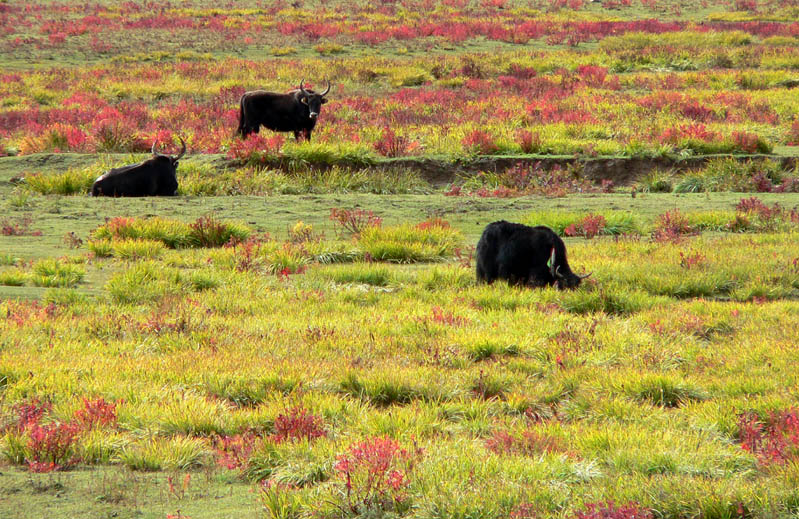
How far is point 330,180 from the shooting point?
17266mm

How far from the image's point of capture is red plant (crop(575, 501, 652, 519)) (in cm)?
407

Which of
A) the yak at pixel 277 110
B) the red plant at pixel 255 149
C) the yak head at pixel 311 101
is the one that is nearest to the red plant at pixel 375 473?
the red plant at pixel 255 149

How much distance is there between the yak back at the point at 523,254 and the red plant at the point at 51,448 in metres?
5.48

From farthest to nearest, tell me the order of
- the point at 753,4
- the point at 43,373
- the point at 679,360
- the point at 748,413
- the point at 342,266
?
the point at 753,4, the point at 342,266, the point at 679,360, the point at 43,373, the point at 748,413

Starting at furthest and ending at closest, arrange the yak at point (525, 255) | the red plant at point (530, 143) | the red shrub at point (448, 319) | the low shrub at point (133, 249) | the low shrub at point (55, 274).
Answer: the red plant at point (530, 143) → the low shrub at point (133, 249) → the low shrub at point (55, 274) → the yak at point (525, 255) → the red shrub at point (448, 319)

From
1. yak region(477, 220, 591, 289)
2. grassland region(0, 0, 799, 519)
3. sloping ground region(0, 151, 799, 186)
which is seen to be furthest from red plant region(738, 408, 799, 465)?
sloping ground region(0, 151, 799, 186)

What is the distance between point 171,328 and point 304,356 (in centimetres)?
154

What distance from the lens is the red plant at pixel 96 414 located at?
18.4 ft

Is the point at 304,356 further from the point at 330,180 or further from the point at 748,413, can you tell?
the point at 330,180

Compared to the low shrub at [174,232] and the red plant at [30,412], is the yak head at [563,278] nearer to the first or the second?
the low shrub at [174,232]

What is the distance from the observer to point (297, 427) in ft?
18.1

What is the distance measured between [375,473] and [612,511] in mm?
1232

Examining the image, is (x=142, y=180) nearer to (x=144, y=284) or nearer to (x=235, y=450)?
(x=144, y=284)

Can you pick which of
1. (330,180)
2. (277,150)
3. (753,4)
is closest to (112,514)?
(330,180)
